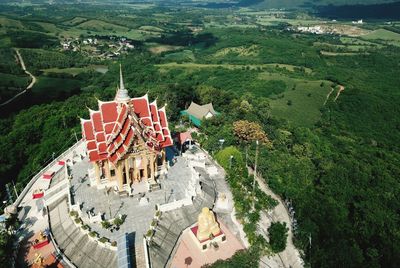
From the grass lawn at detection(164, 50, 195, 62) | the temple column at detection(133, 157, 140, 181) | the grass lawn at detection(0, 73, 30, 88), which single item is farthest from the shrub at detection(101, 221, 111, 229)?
the grass lawn at detection(164, 50, 195, 62)

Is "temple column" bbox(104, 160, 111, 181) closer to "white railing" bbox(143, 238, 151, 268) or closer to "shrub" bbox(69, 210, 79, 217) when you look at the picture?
"shrub" bbox(69, 210, 79, 217)

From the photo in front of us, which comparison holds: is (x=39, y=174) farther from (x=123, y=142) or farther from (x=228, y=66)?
(x=228, y=66)

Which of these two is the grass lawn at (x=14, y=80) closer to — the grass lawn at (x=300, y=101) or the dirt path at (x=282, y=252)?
the grass lawn at (x=300, y=101)

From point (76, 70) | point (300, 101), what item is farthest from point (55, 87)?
point (300, 101)

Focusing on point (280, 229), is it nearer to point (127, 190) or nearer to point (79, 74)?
point (127, 190)

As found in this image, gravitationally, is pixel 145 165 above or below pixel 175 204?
→ above

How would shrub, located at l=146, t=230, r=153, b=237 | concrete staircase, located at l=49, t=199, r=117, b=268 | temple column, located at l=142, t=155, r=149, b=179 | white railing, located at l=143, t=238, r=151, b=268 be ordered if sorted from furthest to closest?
temple column, located at l=142, t=155, r=149, b=179 < shrub, located at l=146, t=230, r=153, b=237 < concrete staircase, located at l=49, t=199, r=117, b=268 < white railing, located at l=143, t=238, r=151, b=268
